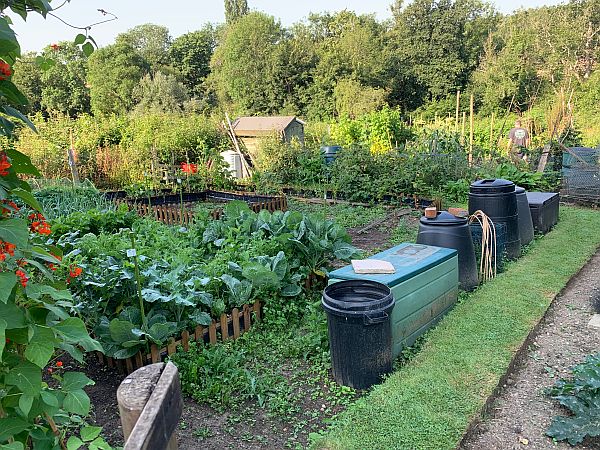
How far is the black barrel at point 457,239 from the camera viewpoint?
14.2ft

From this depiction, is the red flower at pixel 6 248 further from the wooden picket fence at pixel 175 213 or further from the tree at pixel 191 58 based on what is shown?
the tree at pixel 191 58

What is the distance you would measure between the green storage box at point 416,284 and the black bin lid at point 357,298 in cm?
10

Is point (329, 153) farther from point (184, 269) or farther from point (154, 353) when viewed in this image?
point (154, 353)

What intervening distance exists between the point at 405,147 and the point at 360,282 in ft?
25.6

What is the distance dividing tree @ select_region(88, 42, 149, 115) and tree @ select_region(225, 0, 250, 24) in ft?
41.3

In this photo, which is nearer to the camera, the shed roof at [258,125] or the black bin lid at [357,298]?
the black bin lid at [357,298]

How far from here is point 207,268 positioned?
365cm

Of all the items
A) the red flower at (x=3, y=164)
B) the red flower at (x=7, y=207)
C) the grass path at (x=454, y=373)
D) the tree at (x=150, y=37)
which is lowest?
the grass path at (x=454, y=373)

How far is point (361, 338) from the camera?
2.86 m

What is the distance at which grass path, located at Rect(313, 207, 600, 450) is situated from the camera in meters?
2.39

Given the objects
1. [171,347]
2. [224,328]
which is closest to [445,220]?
[224,328]

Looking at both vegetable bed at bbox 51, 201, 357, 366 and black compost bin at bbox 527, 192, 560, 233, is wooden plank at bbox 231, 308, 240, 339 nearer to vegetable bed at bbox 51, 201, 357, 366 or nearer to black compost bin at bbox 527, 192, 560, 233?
vegetable bed at bbox 51, 201, 357, 366

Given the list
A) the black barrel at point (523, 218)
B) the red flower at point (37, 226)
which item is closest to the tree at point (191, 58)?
the black barrel at point (523, 218)

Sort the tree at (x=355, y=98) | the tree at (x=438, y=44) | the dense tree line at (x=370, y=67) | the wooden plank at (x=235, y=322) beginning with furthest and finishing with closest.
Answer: the tree at (x=438, y=44)
the tree at (x=355, y=98)
the dense tree line at (x=370, y=67)
the wooden plank at (x=235, y=322)
